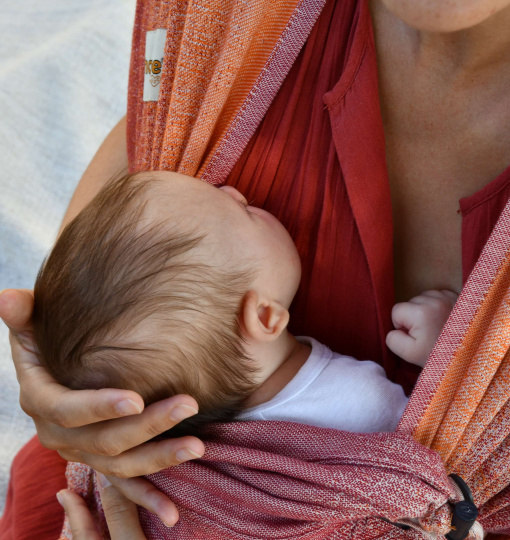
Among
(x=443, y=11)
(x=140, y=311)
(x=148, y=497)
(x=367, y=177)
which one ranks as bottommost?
(x=148, y=497)

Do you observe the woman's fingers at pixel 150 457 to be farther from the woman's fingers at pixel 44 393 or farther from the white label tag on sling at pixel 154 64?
the white label tag on sling at pixel 154 64

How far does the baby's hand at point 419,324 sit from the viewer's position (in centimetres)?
87

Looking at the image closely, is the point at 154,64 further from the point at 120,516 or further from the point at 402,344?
the point at 120,516

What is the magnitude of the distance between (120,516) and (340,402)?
0.34 m

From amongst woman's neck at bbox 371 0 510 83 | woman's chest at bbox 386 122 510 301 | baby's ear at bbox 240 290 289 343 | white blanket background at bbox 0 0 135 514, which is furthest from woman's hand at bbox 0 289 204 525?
white blanket background at bbox 0 0 135 514

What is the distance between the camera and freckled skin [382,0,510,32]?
2.18 feet

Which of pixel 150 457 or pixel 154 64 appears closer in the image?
pixel 150 457

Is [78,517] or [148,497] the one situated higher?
[148,497]

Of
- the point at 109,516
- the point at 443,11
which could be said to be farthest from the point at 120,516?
the point at 443,11

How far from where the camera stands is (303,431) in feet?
2.67

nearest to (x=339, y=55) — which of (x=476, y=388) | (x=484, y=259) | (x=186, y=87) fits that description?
(x=186, y=87)

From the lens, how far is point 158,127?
977mm

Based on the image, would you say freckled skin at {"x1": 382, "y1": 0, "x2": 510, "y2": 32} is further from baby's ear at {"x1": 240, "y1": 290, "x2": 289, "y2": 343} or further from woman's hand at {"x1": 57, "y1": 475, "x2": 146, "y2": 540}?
woman's hand at {"x1": 57, "y1": 475, "x2": 146, "y2": 540}

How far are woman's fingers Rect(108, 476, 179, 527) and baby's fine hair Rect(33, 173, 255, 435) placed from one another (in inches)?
3.7
